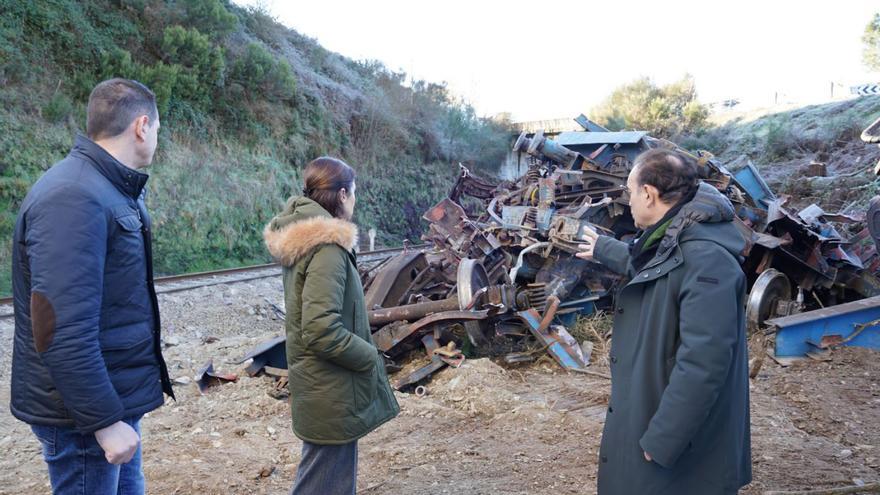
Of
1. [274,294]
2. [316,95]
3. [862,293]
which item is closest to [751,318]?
[862,293]

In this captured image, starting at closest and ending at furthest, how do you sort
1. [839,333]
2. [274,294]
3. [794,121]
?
[839,333]
[274,294]
[794,121]

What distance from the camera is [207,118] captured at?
631 inches

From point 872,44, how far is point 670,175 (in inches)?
1079

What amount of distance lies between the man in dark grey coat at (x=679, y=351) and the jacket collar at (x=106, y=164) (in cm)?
181

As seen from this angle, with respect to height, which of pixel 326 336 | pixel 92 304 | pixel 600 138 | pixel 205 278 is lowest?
pixel 205 278

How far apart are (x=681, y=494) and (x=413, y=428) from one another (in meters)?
2.61

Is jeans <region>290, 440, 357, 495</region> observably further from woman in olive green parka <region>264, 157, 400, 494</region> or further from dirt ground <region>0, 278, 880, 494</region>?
dirt ground <region>0, 278, 880, 494</region>

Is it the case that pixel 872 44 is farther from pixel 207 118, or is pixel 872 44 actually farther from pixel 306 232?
pixel 306 232

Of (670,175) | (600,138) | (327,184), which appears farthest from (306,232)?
(600,138)

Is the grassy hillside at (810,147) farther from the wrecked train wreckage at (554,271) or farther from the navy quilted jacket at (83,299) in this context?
the navy quilted jacket at (83,299)

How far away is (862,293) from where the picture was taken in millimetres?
7277

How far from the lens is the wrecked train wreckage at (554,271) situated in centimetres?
574

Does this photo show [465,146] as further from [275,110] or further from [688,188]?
[688,188]

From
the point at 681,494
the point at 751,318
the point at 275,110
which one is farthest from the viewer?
the point at 275,110
